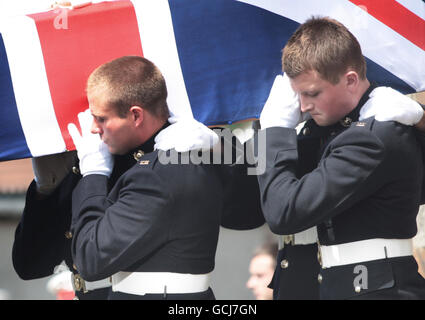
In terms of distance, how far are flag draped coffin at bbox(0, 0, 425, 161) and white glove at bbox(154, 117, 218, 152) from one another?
31 cm

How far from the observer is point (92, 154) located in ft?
8.41

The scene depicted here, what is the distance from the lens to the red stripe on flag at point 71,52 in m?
2.72

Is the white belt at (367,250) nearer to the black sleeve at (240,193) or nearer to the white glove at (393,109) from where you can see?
the white glove at (393,109)

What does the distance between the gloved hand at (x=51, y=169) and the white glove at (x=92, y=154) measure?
222 millimetres

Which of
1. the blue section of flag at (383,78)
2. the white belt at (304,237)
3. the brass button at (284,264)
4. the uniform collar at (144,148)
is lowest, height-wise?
the brass button at (284,264)

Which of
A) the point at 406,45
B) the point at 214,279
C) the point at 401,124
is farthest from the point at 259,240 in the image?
the point at 401,124

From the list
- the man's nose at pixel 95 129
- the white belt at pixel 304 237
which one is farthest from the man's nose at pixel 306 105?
the man's nose at pixel 95 129

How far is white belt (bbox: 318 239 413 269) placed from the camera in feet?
7.66

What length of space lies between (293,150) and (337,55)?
0.34 m

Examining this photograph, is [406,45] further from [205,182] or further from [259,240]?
[259,240]

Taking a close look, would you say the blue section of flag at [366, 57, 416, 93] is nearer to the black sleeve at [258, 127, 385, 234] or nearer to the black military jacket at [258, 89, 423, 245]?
the black military jacket at [258, 89, 423, 245]

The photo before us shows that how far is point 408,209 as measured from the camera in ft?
7.82

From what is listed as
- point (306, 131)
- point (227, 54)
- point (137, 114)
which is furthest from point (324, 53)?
point (137, 114)

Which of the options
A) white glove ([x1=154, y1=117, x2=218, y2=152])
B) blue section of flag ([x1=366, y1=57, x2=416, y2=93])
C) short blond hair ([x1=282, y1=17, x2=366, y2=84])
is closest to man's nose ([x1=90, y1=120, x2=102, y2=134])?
white glove ([x1=154, y1=117, x2=218, y2=152])
